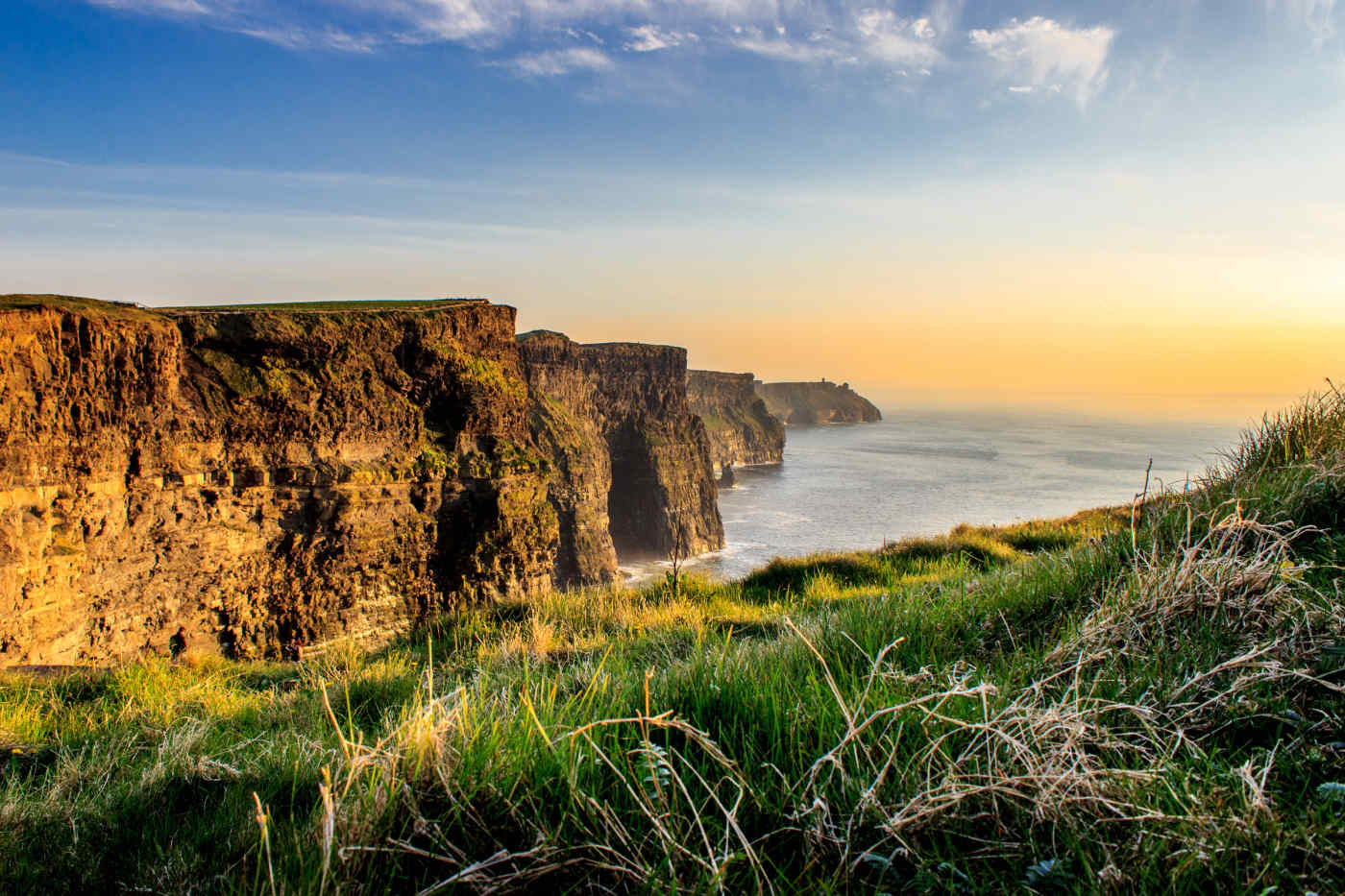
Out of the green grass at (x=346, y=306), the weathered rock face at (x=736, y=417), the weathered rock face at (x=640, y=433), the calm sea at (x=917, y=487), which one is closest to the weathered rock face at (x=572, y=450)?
the weathered rock face at (x=640, y=433)

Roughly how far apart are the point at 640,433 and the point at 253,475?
5091 centimetres

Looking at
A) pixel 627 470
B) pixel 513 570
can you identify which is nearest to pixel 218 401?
pixel 513 570

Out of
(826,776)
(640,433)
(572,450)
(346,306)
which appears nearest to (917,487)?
(640,433)

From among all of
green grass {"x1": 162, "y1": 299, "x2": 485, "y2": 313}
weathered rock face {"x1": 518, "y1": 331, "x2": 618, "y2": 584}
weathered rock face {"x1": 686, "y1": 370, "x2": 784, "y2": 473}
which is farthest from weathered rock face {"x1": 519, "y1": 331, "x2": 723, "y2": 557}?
weathered rock face {"x1": 686, "y1": 370, "x2": 784, "y2": 473}

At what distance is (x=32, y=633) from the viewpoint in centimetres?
1339

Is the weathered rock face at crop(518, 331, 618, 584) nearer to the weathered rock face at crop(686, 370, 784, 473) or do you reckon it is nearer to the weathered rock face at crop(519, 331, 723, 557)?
the weathered rock face at crop(519, 331, 723, 557)

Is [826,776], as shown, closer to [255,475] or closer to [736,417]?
[255,475]

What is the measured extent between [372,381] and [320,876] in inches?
848

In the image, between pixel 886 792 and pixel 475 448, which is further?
pixel 475 448

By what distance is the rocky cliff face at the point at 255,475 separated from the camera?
1404 centimetres

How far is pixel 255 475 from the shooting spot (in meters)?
18.1

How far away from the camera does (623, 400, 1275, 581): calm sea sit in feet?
205

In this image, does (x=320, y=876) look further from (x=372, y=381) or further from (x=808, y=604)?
(x=372, y=381)

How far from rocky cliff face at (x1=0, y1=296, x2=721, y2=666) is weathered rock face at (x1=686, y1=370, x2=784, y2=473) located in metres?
93.2
